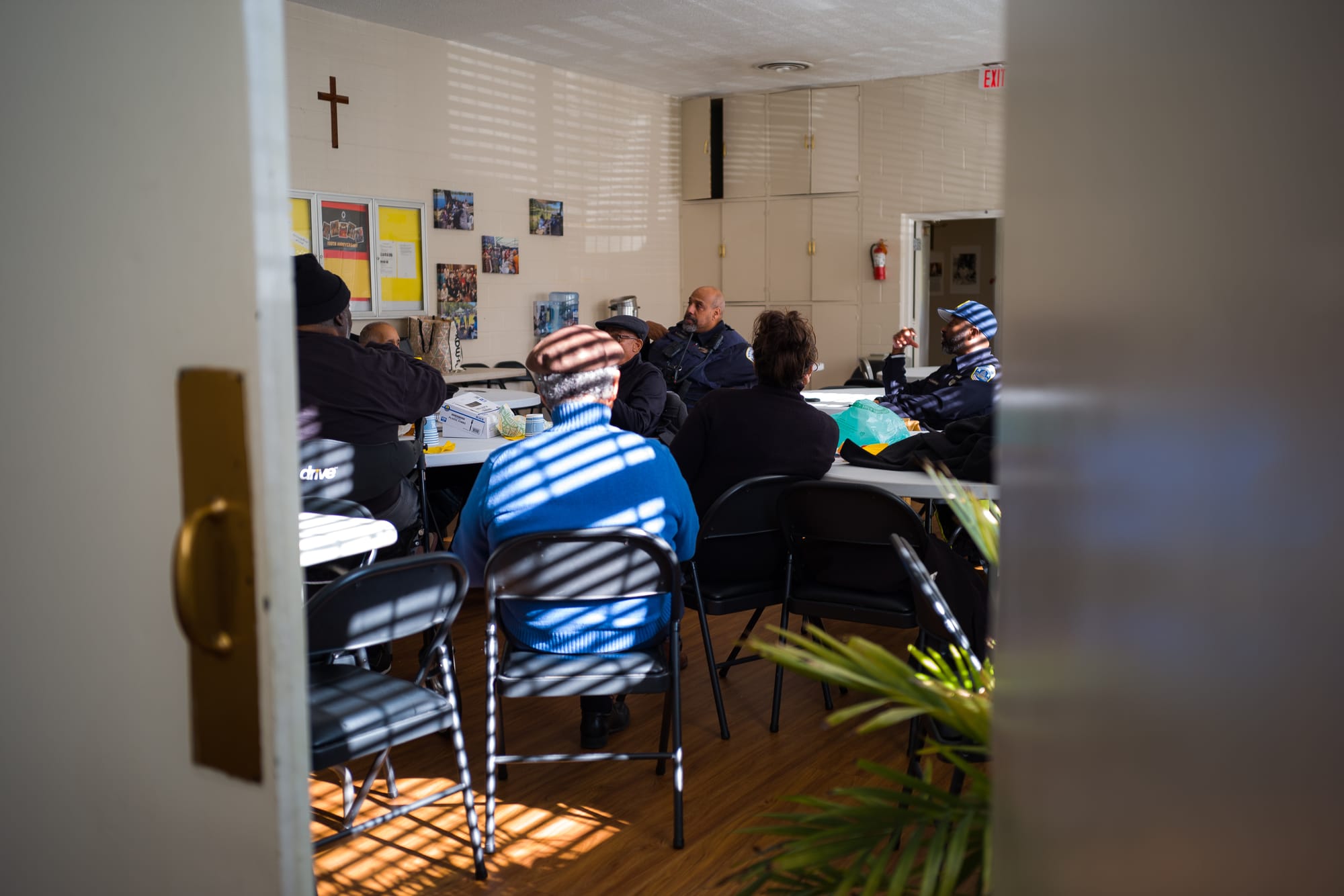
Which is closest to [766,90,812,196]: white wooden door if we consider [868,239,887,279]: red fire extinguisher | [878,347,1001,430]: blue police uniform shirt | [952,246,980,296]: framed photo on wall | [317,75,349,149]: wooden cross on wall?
[868,239,887,279]: red fire extinguisher

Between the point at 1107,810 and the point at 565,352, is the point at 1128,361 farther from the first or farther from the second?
the point at 565,352

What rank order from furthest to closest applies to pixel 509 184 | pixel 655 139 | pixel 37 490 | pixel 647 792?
pixel 655 139 → pixel 509 184 → pixel 647 792 → pixel 37 490

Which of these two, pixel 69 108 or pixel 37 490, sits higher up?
pixel 69 108

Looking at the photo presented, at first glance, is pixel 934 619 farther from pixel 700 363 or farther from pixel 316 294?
pixel 700 363

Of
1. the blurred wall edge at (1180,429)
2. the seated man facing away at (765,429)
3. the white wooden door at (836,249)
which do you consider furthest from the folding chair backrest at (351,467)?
the white wooden door at (836,249)

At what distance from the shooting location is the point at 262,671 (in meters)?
1.05

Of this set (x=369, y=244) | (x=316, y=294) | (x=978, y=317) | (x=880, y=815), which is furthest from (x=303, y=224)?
(x=880, y=815)

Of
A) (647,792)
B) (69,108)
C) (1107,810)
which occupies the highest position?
(69,108)

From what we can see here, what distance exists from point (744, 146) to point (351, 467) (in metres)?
7.27

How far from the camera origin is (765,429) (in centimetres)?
342

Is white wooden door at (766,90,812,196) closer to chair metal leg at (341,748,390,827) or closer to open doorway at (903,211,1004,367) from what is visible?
open doorway at (903,211,1004,367)

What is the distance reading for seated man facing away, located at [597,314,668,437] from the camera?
4848 millimetres

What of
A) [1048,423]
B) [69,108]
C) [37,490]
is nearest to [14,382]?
[37,490]

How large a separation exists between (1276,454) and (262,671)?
936mm
